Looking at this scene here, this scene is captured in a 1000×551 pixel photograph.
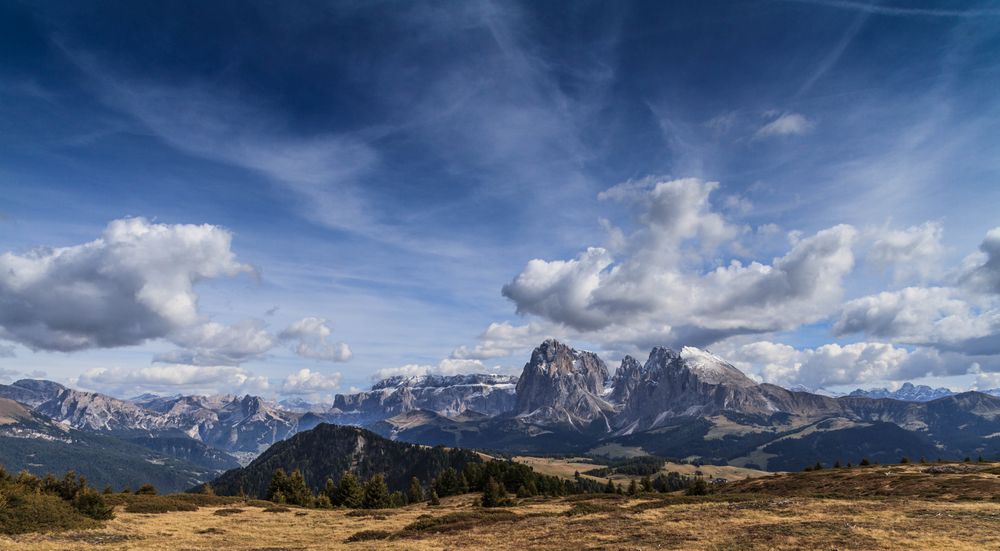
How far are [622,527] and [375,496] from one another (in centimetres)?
9570

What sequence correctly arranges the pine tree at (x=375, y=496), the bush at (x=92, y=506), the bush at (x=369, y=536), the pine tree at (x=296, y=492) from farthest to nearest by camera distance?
the pine tree at (x=375, y=496), the pine tree at (x=296, y=492), the bush at (x=92, y=506), the bush at (x=369, y=536)

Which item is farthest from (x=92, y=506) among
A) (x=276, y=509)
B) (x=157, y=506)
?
(x=276, y=509)

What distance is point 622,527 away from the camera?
49469mm

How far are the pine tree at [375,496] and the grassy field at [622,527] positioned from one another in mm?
53593

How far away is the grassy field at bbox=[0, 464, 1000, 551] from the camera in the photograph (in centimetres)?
3938

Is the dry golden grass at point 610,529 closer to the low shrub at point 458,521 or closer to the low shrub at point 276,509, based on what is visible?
the low shrub at point 458,521

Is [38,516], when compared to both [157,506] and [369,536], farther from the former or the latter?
[369,536]

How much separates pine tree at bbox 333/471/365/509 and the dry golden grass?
6129cm

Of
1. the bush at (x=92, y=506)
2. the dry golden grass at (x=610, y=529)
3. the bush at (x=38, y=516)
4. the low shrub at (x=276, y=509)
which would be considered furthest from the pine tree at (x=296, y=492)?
the bush at (x=38, y=516)

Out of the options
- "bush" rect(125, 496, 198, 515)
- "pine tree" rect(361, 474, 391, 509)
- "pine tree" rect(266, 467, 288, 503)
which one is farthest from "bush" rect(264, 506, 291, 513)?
"pine tree" rect(361, 474, 391, 509)

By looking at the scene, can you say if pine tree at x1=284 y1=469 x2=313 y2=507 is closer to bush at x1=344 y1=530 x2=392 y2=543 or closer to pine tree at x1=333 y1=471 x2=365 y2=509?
pine tree at x1=333 y1=471 x2=365 y2=509

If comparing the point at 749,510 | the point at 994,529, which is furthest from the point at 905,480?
the point at 994,529

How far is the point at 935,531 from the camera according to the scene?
39.9 meters

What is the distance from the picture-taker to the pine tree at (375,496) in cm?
12838
